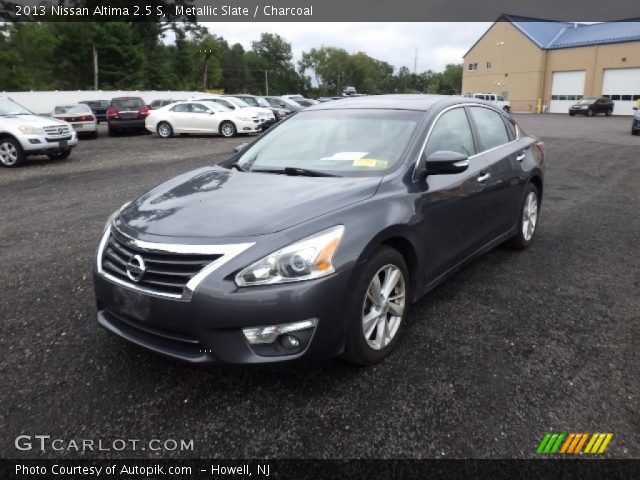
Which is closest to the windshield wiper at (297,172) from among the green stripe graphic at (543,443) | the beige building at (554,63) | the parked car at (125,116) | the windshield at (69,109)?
the green stripe graphic at (543,443)

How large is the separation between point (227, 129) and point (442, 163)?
55.0ft

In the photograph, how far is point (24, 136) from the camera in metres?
11.4

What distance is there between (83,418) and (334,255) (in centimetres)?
155

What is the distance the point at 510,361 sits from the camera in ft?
9.86

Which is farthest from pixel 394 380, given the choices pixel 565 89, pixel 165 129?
pixel 565 89

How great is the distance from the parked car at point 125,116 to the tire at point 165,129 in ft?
6.40

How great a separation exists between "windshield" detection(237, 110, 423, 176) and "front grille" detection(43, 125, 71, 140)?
32.5 feet

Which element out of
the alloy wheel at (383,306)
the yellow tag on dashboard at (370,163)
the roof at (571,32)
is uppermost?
the roof at (571,32)

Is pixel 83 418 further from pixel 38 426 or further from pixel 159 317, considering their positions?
pixel 159 317

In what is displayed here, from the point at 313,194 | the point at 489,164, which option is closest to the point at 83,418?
the point at 313,194

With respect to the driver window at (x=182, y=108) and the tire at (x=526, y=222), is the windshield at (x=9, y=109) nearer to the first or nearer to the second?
the driver window at (x=182, y=108)

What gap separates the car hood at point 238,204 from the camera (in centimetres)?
261

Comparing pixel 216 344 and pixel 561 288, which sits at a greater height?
pixel 216 344

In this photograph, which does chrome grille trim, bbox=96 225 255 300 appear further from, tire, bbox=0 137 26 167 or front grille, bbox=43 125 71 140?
front grille, bbox=43 125 71 140
